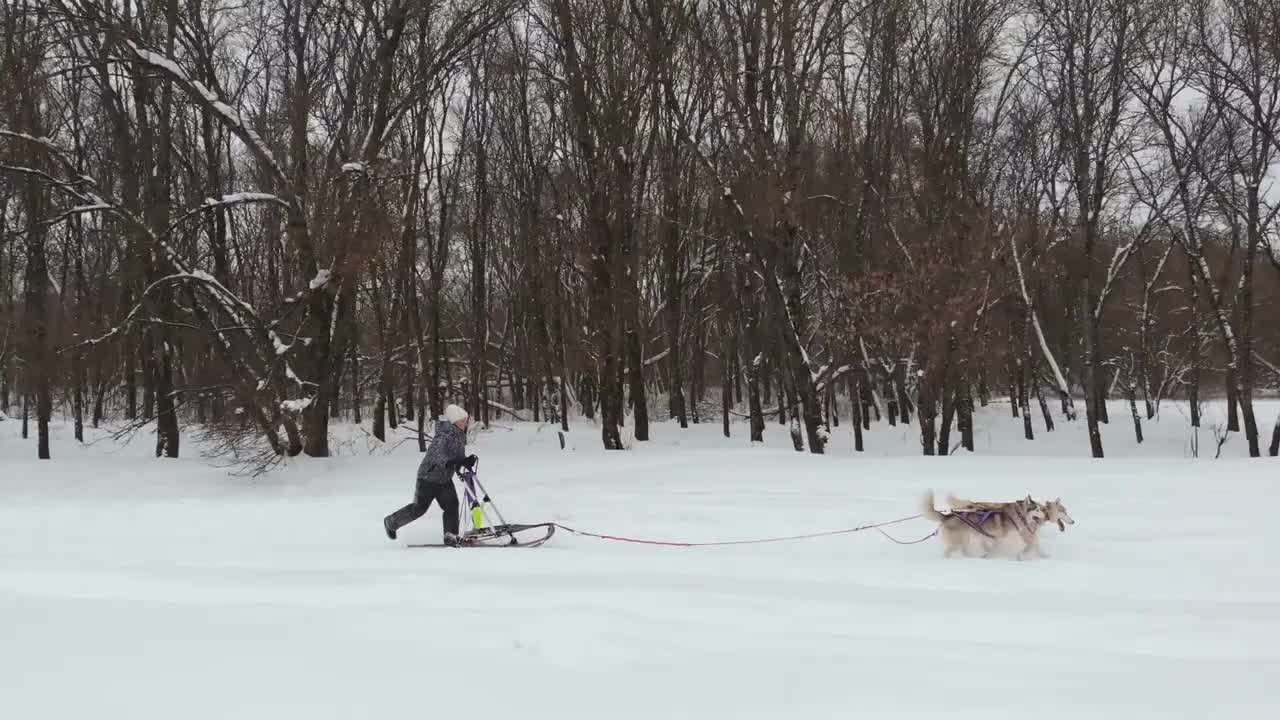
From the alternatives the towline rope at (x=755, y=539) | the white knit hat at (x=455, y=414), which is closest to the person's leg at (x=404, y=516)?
the white knit hat at (x=455, y=414)

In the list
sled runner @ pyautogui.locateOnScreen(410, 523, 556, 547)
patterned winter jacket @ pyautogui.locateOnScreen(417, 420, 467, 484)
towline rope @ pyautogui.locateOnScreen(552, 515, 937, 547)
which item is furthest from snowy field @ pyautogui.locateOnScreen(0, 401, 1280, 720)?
patterned winter jacket @ pyautogui.locateOnScreen(417, 420, 467, 484)

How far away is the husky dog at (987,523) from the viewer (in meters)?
6.90

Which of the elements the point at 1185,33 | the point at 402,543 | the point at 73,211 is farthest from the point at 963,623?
the point at 1185,33

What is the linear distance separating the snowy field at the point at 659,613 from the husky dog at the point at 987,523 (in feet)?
0.91

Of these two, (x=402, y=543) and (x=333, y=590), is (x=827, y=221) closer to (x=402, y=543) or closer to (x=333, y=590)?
(x=402, y=543)

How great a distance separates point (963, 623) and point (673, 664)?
6.26ft

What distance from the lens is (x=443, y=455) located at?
849cm

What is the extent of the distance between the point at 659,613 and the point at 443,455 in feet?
12.8

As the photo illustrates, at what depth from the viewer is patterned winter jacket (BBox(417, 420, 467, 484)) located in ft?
27.6

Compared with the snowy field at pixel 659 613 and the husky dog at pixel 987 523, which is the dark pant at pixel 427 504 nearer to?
the snowy field at pixel 659 613

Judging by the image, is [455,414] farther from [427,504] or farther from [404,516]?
[404,516]

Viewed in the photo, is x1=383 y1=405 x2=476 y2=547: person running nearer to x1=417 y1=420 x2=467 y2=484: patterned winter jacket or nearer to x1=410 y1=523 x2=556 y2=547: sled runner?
x1=417 y1=420 x2=467 y2=484: patterned winter jacket

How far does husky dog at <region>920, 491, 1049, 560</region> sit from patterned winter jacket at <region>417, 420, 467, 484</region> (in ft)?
14.6

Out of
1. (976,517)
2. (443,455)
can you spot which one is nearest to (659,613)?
(976,517)
